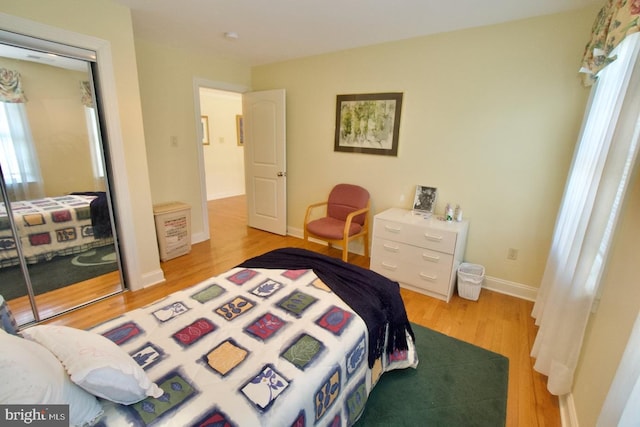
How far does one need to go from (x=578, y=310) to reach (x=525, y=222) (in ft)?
3.96

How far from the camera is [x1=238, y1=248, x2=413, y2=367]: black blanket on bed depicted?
1.47 metres

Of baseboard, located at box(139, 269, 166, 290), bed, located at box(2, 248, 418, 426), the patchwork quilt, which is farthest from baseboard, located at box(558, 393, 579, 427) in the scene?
baseboard, located at box(139, 269, 166, 290)

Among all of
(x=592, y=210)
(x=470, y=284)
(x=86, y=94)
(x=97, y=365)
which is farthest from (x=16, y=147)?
(x=470, y=284)

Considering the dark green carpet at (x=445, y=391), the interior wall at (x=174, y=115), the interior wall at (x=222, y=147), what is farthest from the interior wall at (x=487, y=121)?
the interior wall at (x=222, y=147)

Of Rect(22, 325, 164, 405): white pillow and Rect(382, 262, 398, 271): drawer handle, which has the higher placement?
Rect(22, 325, 164, 405): white pillow

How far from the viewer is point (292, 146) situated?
3.83 metres

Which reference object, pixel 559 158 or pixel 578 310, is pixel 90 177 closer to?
pixel 578 310

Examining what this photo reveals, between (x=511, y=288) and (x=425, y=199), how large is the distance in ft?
3.80

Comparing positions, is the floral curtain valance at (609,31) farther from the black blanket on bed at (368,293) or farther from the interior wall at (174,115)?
the interior wall at (174,115)

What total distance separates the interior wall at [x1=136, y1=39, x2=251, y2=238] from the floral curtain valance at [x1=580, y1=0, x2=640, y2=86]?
12.0 ft

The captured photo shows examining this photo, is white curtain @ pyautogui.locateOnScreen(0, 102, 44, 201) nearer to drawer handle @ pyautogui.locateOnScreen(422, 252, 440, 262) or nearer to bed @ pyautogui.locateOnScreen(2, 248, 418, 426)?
bed @ pyautogui.locateOnScreen(2, 248, 418, 426)

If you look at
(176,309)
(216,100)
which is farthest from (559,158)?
(216,100)

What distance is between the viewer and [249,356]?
1.13 meters

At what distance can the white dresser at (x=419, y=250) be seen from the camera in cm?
245
